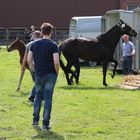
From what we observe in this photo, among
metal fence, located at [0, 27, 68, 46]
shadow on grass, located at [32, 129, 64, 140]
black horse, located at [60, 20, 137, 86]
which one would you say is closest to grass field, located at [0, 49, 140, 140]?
shadow on grass, located at [32, 129, 64, 140]

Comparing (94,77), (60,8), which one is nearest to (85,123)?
(94,77)

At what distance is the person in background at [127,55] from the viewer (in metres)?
23.2

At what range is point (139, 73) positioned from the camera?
2298 centimetres

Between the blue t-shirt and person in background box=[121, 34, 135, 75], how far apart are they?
12.6 m

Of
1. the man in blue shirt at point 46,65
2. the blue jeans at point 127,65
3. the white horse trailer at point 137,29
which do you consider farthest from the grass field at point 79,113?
the white horse trailer at point 137,29

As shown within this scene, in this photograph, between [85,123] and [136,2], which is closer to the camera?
[85,123]

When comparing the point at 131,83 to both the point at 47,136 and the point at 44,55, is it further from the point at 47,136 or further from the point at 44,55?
the point at 47,136

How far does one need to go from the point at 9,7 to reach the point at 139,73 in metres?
28.9

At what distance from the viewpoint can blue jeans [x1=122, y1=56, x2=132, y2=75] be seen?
23386mm

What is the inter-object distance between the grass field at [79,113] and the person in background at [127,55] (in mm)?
2686

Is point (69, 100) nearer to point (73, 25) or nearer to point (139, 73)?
point (139, 73)

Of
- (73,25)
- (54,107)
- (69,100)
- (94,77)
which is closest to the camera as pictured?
(54,107)

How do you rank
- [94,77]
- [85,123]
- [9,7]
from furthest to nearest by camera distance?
[9,7] → [94,77] → [85,123]

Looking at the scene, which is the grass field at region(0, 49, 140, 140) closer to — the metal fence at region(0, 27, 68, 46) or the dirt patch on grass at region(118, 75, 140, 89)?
the dirt patch on grass at region(118, 75, 140, 89)
